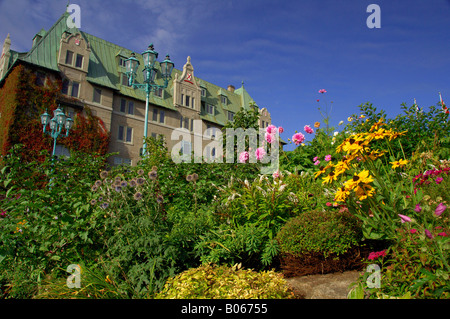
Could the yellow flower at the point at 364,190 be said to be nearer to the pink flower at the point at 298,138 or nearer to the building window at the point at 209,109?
the pink flower at the point at 298,138

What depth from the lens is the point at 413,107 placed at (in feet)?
19.5

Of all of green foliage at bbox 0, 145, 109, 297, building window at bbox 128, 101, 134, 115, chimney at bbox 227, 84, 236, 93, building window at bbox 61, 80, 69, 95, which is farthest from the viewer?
chimney at bbox 227, 84, 236, 93

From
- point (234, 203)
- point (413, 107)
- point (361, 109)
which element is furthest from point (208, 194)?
point (413, 107)

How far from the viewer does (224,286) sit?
260 centimetres

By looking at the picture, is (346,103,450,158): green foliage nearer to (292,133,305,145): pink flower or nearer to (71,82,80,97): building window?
(292,133,305,145): pink flower

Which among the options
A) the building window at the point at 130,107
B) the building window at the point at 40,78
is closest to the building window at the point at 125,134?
the building window at the point at 130,107

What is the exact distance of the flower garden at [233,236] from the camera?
2438 mm

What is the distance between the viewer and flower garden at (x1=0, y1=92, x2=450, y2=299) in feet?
8.00

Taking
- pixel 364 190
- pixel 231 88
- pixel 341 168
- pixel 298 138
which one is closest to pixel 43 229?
pixel 341 168

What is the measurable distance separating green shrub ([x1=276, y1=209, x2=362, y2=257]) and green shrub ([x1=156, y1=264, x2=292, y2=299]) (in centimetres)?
56

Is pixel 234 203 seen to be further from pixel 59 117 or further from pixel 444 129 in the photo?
pixel 59 117

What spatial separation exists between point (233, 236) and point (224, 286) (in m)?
0.81

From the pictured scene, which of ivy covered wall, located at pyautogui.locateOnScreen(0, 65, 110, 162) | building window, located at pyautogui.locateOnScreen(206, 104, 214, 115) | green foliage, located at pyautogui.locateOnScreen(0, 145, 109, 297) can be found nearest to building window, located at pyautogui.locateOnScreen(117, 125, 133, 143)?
ivy covered wall, located at pyautogui.locateOnScreen(0, 65, 110, 162)

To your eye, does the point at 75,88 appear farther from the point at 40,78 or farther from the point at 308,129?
the point at 308,129
